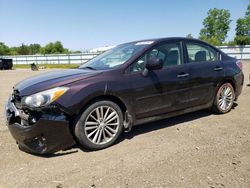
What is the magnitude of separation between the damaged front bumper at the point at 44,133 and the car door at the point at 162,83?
120 cm

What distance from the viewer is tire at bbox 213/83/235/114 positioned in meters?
5.64

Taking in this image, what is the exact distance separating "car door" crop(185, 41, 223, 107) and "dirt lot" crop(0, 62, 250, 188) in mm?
622

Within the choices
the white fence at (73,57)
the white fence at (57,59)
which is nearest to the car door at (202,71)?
the white fence at (73,57)

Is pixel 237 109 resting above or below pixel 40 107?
below

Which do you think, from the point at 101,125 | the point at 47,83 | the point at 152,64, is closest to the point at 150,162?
the point at 101,125

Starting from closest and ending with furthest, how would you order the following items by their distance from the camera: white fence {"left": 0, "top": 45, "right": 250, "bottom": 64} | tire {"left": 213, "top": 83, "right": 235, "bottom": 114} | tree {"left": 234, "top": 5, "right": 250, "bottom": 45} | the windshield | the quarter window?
the windshield
the quarter window
tire {"left": 213, "top": 83, "right": 235, "bottom": 114}
white fence {"left": 0, "top": 45, "right": 250, "bottom": 64}
tree {"left": 234, "top": 5, "right": 250, "bottom": 45}

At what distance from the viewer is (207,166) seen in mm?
3418

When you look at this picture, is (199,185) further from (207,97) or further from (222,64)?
(222,64)

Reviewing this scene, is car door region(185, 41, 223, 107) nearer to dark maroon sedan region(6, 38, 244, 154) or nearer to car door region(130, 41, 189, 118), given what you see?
dark maroon sedan region(6, 38, 244, 154)

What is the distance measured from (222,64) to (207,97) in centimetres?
81

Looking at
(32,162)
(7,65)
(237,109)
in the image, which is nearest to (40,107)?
(32,162)

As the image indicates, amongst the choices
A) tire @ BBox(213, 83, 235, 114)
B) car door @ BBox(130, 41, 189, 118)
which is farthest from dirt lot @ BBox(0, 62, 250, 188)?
tire @ BBox(213, 83, 235, 114)

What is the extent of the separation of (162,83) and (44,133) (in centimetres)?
206

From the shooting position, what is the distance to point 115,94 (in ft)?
13.6
